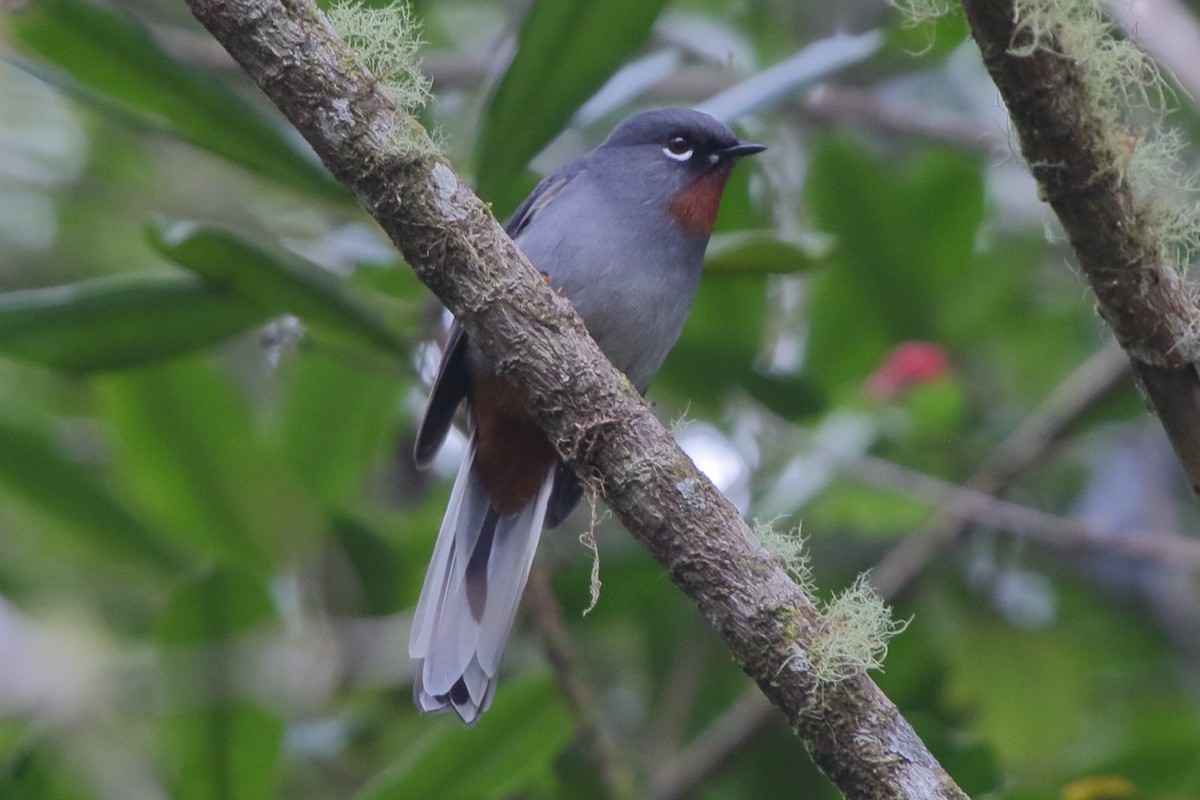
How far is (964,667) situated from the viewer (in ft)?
15.0

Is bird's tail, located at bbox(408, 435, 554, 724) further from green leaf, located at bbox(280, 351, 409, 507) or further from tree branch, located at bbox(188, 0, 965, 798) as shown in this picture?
tree branch, located at bbox(188, 0, 965, 798)

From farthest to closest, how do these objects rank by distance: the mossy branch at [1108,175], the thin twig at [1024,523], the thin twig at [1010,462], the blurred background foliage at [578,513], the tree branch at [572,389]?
the thin twig at [1010,462]
the thin twig at [1024,523]
the blurred background foliage at [578,513]
the tree branch at [572,389]
the mossy branch at [1108,175]

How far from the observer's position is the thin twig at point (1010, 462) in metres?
4.04

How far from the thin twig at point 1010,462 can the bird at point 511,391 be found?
1103 millimetres

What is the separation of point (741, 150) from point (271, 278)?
1349mm

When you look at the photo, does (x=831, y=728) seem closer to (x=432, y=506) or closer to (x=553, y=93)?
(x=553, y=93)

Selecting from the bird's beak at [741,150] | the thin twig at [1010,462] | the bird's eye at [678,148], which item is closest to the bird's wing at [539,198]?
the bird's eye at [678,148]

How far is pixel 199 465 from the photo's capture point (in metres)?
3.91

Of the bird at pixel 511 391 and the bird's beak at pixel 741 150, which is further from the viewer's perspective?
the bird's beak at pixel 741 150

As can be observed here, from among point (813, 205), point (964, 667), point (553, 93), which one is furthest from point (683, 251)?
point (964, 667)

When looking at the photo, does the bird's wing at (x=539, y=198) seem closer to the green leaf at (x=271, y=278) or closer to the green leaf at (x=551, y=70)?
the green leaf at (x=551, y=70)

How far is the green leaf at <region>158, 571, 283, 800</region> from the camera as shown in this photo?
313 centimetres

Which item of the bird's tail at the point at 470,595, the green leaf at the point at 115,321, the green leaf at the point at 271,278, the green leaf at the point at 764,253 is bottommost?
the bird's tail at the point at 470,595

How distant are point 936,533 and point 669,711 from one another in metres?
0.97
